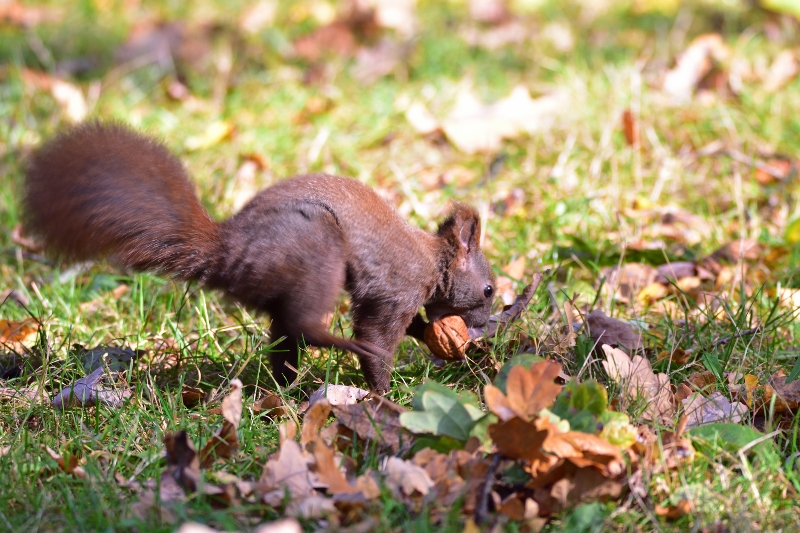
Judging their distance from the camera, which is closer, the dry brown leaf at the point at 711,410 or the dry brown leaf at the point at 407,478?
the dry brown leaf at the point at 407,478

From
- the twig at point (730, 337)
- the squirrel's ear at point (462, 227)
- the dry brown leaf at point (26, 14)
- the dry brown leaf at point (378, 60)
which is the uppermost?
the dry brown leaf at point (26, 14)

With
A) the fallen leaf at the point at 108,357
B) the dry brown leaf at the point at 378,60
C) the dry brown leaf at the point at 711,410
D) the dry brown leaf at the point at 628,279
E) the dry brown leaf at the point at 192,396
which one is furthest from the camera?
the dry brown leaf at the point at 378,60

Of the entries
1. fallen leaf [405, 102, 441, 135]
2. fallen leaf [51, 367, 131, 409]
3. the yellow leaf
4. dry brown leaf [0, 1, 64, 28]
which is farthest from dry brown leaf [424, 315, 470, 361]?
dry brown leaf [0, 1, 64, 28]

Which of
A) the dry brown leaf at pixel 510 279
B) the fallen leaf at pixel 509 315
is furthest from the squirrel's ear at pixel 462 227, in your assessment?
the dry brown leaf at pixel 510 279

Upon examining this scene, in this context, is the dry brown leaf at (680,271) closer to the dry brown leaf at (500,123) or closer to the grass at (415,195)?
the grass at (415,195)

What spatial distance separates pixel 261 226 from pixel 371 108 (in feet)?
9.36

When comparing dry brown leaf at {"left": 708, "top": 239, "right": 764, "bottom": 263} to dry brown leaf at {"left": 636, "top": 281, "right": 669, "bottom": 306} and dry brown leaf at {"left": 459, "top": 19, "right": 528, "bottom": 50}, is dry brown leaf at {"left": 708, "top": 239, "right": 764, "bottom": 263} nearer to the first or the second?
dry brown leaf at {"left": 636, "top": 281, "right": 669, "bottom": 306}

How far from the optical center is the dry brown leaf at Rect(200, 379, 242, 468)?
220 centimetres

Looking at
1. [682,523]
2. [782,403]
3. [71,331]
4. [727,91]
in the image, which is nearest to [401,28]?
[727,91]

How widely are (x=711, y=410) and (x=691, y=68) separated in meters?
3.31

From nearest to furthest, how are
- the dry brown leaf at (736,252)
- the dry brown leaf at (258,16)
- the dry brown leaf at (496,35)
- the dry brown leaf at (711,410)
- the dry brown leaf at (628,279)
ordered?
1. the dry brown leaf at (711,410)
2. the dry brown leaf at (628,279)
3. the dry brown leaf at (736,252)
4. the dry brown leaf at (496,35)
5. the dry brown leaf at (258,16)

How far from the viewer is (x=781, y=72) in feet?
16.9

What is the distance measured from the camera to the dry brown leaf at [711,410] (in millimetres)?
2334

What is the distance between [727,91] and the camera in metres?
5.07
